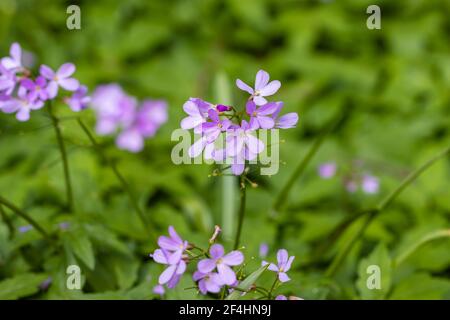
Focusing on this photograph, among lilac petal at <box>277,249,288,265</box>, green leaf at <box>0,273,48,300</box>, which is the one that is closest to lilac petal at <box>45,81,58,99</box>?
green leaf at <box>0,273,48,300</box>

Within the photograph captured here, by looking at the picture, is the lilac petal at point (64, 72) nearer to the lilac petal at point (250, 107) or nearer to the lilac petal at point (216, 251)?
the lilac petal at point (250, 107)

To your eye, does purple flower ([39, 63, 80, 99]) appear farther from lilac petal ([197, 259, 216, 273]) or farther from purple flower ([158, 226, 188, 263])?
lilac petal ([197, 259, 216, 273])

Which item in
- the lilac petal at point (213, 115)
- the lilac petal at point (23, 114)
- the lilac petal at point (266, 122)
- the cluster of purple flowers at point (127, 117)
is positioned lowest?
the lilac petal at point (266, 122)

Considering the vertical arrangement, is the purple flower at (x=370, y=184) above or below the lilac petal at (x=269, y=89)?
above

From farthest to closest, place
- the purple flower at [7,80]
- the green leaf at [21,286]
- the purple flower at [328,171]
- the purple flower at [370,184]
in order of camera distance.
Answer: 1. the purple flower at [328,171]
2. the purple flower at [370,184]
3. the green leaf at [21,286]
4. the purple flower at [7,80]

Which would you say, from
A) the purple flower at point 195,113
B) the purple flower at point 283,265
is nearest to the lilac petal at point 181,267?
the purple flower at point 283,265

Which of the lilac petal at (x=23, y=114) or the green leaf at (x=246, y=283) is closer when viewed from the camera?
the green leaf at (x=246, y=283)

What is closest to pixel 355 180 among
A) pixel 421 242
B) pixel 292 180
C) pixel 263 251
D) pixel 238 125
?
pixel 292 180

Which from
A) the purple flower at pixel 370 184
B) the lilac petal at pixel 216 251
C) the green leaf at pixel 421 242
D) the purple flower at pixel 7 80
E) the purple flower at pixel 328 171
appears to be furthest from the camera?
the purple flower at pixel 328 171
